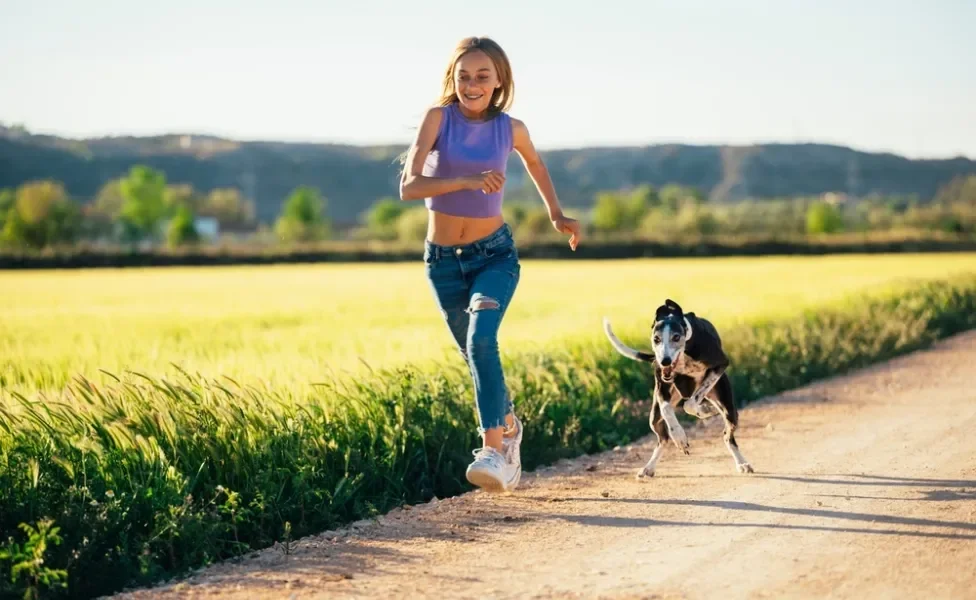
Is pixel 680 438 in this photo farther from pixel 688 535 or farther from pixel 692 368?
pixel 688 535

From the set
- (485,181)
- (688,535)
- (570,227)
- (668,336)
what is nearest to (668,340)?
(668,336)

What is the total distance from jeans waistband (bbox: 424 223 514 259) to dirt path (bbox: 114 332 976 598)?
4.86ft

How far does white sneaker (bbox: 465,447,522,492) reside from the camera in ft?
21.7

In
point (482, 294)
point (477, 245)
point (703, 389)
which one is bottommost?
point (703, 389)

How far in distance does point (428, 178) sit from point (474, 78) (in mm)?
615

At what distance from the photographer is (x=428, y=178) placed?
659cm

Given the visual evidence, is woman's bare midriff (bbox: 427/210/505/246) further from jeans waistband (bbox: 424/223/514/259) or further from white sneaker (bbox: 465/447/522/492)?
white sneaker (bbox: 465/447/522/492)

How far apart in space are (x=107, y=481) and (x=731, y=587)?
3078mm

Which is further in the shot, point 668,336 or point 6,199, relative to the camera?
point 6,199

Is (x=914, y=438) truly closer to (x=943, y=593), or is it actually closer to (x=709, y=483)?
(x=709, y=483)

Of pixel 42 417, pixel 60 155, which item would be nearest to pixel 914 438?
pixel 42 417

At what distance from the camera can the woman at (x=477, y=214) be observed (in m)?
6.75

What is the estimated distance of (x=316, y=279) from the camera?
40438 mm

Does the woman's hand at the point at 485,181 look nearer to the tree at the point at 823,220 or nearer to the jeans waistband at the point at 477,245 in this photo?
the jeans waistband at the point at 477,245
